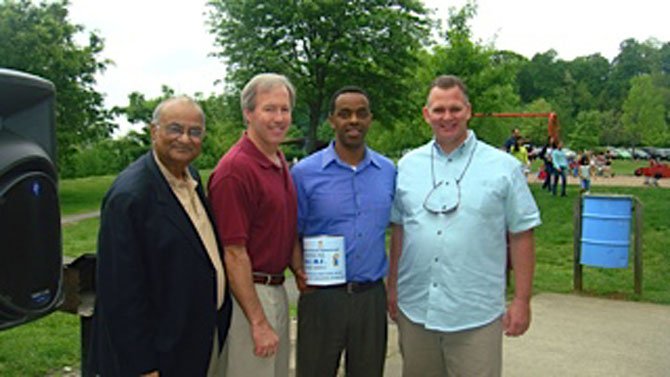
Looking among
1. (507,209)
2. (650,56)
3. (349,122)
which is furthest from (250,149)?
(650,56)

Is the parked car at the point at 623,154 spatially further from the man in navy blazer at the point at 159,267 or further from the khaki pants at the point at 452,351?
the man in navy blazer at the point at 159,267

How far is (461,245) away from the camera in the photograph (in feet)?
10.2

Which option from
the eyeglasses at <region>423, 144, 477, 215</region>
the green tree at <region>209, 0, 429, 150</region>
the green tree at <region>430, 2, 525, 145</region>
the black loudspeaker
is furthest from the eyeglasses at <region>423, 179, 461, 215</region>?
the green tree at <region>430, 2, 525, 145</region>

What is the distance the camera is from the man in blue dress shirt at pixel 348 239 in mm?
3320

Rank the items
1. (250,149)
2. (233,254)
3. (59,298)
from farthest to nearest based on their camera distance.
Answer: (250,149) < (233,254) < (59,298)

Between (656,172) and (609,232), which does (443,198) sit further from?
(656,172)

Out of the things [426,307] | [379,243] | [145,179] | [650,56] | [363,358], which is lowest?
[363,358]

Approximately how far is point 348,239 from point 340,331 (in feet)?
1.62

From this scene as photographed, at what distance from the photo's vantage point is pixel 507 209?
3141 mm

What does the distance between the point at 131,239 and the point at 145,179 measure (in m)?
0.25

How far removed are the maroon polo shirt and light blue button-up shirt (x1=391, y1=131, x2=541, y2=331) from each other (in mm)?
690

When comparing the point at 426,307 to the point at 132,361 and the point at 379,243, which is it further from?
the point at 132,361

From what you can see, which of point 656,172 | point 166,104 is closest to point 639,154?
point 656,172

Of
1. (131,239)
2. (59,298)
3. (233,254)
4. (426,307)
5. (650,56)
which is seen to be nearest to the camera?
(59,298)
